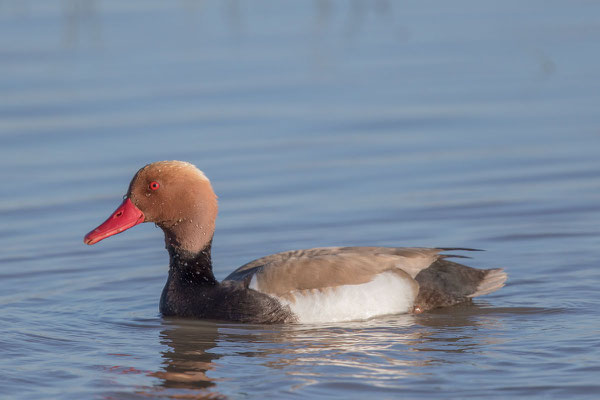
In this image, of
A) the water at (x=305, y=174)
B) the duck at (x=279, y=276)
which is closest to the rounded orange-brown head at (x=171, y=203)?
the duck at (x=279, y=276)

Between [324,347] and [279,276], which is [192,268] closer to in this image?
[279,276]

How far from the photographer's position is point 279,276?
905 cm

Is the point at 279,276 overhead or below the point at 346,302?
overhead

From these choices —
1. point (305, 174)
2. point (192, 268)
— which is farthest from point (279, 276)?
point (305, 174)

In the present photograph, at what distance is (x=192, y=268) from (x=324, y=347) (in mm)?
1577

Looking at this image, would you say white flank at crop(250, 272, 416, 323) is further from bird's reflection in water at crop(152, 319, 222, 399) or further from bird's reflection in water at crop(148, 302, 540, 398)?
bird's reflection in water at crop(152, 319, 222, 399)

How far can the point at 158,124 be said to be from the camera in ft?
46.2

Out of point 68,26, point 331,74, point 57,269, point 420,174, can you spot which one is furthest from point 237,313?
point 68,26

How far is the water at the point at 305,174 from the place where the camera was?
8.03m

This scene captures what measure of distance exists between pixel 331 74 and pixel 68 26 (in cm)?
456

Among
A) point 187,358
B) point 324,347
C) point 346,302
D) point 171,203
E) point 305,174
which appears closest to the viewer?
point 324,347

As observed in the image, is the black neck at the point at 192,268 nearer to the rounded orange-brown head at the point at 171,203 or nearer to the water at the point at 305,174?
the rounded orange-brown head at the point at 171,203

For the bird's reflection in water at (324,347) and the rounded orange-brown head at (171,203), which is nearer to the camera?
the bird's reflection in water at (324,347)

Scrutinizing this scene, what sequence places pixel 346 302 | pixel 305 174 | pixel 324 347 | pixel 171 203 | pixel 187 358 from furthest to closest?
pixel 305 174 < pixel 171 203 < pixel 346 302 < pixel 187 358 < pixel 324 347
